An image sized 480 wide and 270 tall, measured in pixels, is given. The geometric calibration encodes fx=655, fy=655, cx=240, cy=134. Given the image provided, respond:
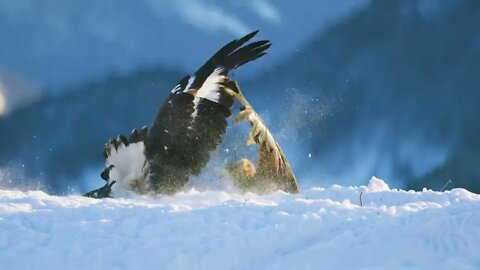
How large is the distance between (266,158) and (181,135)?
1806 millimetres

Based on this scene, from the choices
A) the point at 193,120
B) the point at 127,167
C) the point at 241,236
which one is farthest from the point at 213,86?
the point at 241,236

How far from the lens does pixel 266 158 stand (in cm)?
1165

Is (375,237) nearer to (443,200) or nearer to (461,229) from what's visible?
(461,229)

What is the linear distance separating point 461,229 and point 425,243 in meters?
0.38

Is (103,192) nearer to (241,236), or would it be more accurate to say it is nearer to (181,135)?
(181,135)

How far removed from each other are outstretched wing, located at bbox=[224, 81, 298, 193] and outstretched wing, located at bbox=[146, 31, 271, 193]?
35 cm

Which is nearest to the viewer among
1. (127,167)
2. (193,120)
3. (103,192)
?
(103,192)

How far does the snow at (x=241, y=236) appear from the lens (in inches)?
207

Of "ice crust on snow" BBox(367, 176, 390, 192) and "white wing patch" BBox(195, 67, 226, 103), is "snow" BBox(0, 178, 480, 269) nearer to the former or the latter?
"ice crust on snow" BBox(367, 176, 390, 192)

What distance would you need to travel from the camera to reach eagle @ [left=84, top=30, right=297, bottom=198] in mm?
10406

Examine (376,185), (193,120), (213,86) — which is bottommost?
(376,185)

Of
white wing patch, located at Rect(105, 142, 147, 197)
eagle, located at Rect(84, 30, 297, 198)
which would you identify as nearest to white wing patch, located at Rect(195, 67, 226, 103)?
eagle, located at Rect(84, 30, 297, 198)

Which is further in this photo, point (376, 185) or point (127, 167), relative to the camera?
point (127, 167)

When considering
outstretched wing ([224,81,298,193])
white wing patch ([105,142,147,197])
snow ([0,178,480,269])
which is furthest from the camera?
outstretched wing ([224,81,298,193])
